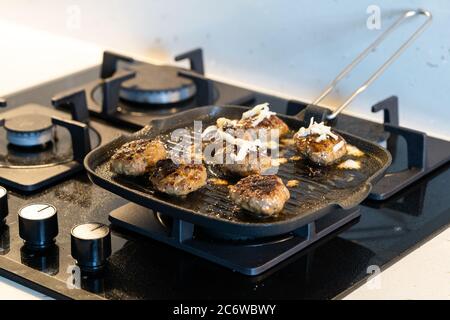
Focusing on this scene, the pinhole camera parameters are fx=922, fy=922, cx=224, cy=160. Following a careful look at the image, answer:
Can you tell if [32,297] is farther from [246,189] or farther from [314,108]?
[314,108]

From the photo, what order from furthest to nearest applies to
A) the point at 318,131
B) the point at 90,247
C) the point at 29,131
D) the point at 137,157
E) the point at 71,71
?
the point at 71,71 → the point at 29,131 → the point at 318,131 → the point at 137,157 → the point at 90,247

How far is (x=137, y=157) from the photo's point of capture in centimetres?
136

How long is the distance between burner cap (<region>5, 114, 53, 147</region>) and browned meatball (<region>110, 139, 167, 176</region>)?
0.26 metres

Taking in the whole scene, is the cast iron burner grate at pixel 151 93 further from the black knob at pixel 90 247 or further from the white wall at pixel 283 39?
the black knob at pixel 90 247

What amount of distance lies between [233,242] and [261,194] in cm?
10

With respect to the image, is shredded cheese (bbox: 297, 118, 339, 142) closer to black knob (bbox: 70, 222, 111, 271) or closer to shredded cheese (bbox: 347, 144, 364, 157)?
shredded cheese (bbox: 347, 144, 364, 157)

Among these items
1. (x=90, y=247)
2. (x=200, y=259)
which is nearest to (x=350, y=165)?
(x=200, y=259)

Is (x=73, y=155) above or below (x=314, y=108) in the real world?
below

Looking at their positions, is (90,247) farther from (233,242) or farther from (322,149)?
(322,149)

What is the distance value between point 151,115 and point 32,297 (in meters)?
0.64

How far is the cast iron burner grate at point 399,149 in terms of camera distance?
4.97 ft
